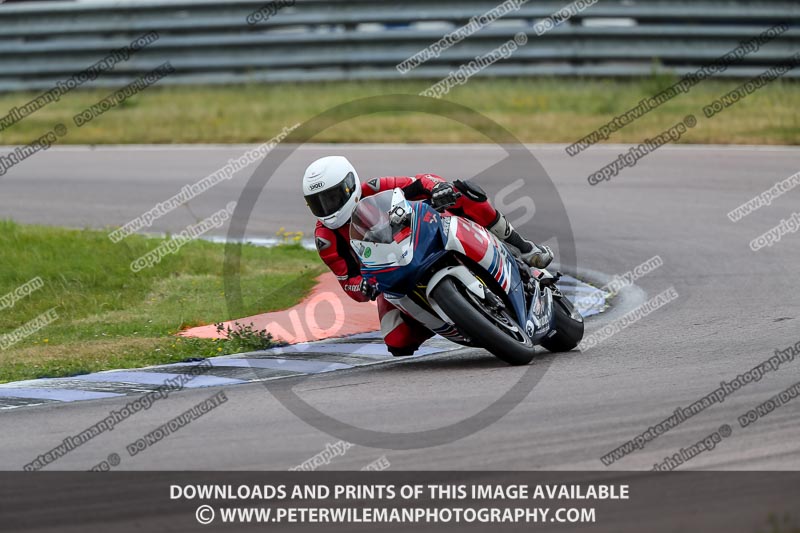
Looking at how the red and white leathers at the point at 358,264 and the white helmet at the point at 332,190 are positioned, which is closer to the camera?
the white helmet at the point at 332,190

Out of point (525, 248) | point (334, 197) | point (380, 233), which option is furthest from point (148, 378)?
point (525, 248)

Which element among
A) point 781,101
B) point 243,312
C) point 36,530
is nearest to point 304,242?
point 243,312

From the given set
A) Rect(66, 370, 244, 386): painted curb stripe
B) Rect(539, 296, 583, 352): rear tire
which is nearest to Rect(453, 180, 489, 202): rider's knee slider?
Rect(539, 296, 583, 352): rear tire

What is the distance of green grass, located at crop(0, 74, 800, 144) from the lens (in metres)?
18.5

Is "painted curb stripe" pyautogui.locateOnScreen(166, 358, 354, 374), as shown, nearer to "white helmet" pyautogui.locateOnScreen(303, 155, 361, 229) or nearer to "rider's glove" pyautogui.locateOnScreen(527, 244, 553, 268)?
"white helmet" pyautogui.locateOnScreen(303, 155, 361, 229)

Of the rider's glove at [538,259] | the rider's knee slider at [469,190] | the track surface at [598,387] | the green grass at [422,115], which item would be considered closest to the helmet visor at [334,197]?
the rider's knee slider at [469,190]

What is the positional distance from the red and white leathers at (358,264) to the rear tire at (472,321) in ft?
2.26

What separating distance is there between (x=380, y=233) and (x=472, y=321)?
83 centimetres

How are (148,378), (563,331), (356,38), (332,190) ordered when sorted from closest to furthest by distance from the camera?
(332,190)
(148,378)
(563,331)
(356,38)

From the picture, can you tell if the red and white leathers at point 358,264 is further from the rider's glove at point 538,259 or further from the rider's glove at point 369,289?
the rider's glove at point 538,259

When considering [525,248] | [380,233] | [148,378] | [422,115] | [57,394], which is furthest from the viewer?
[422,115]

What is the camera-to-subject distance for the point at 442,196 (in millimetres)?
7723

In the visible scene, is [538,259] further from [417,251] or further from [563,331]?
[417,251]

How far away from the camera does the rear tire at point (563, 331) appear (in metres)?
8.32
